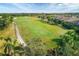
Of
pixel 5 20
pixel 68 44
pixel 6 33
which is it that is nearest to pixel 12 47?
pixel 6 33

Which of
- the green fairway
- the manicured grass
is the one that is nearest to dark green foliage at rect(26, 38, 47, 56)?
the green fairway

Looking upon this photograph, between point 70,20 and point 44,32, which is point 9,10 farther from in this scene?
point 70,20

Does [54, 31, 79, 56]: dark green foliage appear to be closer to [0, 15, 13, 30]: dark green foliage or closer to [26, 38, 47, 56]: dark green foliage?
[26, 38, 47, 56]: dark green foliage

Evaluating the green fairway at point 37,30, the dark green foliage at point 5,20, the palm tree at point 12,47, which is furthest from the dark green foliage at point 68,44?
the dark green foliage at point 5,20

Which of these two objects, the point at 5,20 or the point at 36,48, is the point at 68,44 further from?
the point at 5,20

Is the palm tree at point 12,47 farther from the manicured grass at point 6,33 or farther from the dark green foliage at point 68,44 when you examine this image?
the dark green foliage at point 68,44

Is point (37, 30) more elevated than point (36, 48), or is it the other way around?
point (37, 30)

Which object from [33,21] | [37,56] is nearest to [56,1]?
[33,21]

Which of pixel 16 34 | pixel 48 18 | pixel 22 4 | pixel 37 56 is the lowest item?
pixel 37 56
